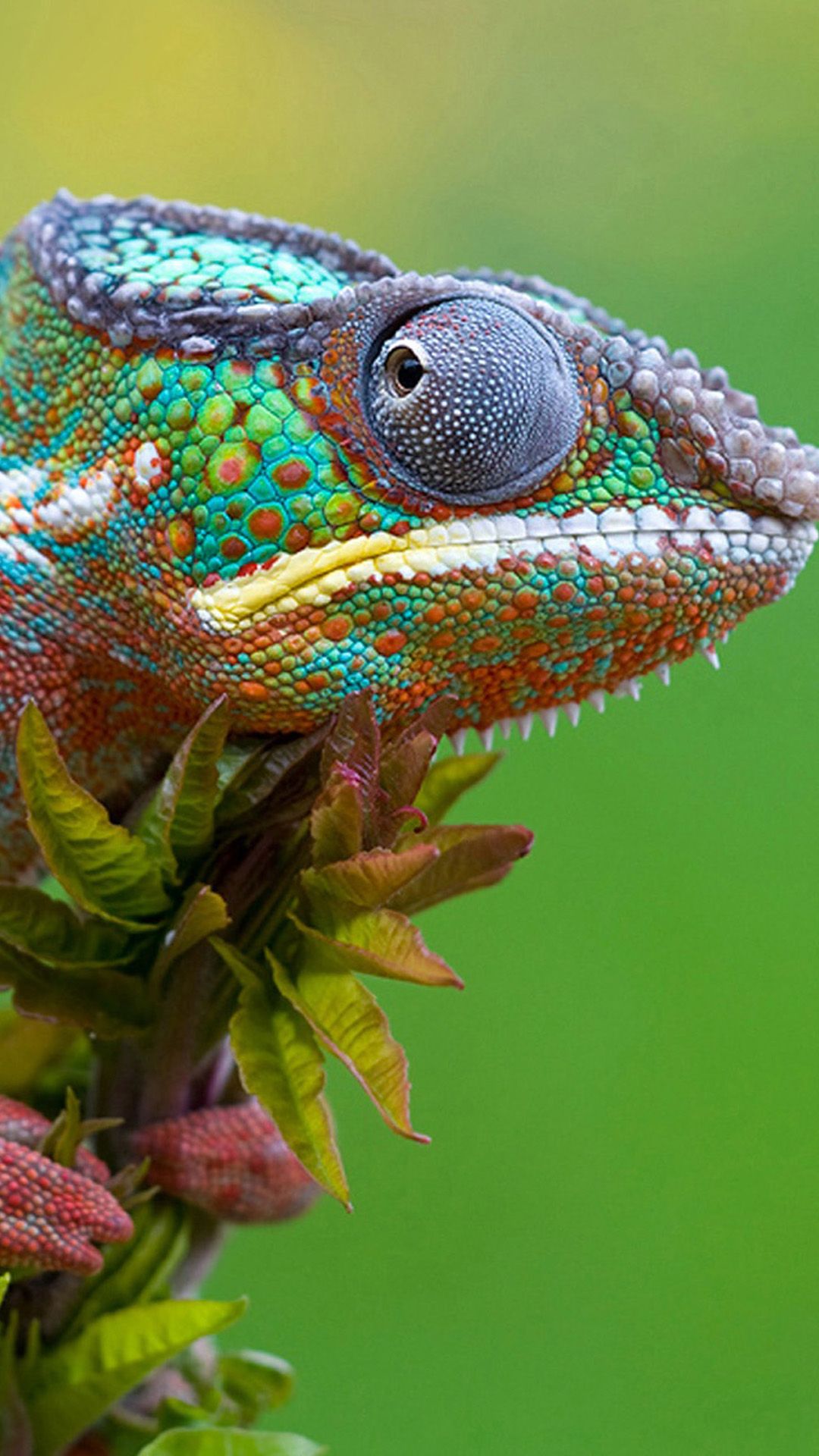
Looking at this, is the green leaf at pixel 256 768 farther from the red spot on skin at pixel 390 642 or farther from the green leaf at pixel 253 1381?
the green leaf at pixel 253 1381

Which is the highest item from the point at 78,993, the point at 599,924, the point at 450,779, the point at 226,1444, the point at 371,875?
the point at 599,924

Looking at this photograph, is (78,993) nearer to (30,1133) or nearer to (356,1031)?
(30,1133)

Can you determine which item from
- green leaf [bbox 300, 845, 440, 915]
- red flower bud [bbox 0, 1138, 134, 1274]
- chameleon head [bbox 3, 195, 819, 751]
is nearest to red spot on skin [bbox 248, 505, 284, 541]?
chameleon head [bbox 3, 195, 819, 751]

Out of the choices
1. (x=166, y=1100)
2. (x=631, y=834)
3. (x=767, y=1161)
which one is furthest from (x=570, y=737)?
(x=166, y=1100)

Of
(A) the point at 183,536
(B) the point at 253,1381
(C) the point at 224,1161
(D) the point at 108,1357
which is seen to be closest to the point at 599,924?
(B) the point at 253,1381

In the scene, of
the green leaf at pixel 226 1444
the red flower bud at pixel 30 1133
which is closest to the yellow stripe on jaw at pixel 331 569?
the red flower bud at pixel 30 1133

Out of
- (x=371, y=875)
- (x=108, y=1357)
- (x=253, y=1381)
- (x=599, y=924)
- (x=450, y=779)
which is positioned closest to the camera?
(x=371, y=875)

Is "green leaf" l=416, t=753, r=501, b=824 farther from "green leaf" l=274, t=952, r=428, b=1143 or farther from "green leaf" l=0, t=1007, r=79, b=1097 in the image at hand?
"green leaf" l=0, t=1007, r=79, b=1097
